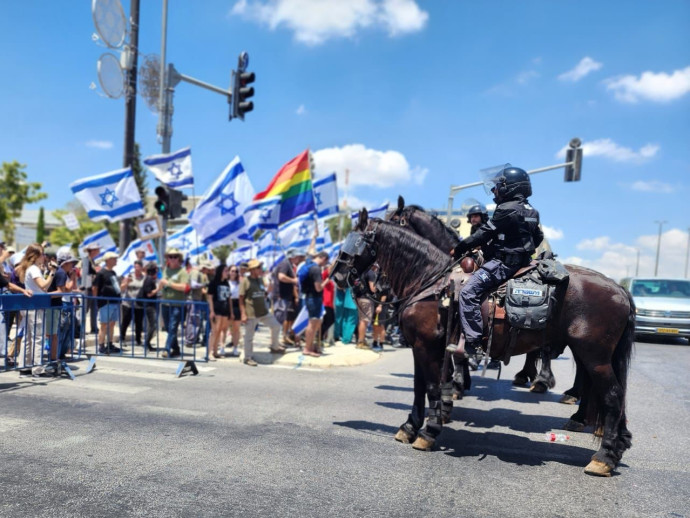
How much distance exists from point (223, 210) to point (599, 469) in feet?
30.2

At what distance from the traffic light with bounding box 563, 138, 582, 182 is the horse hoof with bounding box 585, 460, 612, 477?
50.1 ft

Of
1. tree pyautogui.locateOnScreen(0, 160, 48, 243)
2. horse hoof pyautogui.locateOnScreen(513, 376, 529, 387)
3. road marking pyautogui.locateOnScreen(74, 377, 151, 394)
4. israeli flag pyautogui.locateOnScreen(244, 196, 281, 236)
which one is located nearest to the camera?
road marking pyautogui.locateOnScreen(74, 377, 151, 394)

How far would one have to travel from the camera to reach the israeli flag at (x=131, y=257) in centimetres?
1398

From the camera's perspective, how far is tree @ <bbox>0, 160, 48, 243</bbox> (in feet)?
118

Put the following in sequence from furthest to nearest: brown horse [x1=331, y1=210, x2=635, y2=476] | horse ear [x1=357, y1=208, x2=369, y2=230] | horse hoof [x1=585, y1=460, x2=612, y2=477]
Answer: horse ear [x1=357, y1=208, x2=369, y2=230] → brown horse [x1=331, y1=210, x2=635, y2=476] → horse hoof [x1=585, y1=460, x2=612, y2=477]

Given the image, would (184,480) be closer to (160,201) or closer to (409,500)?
(409,500)

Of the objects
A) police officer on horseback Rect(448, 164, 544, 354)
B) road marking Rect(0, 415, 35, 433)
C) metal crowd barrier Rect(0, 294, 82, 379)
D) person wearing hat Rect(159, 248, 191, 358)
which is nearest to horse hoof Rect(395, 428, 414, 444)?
police officer on horseback Rect(448, 164, 544, 354)

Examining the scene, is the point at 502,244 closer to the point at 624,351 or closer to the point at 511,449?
the point at 624,351

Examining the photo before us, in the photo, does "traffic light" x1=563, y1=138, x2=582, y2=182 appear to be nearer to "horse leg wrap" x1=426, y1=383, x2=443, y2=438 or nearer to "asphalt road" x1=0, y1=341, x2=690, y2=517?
"asphalt road" x1=0, y1=341, x2=690, y2=517

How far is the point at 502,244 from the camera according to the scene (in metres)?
4.97

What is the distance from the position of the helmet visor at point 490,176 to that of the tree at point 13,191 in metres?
39.4

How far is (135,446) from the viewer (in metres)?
4.70

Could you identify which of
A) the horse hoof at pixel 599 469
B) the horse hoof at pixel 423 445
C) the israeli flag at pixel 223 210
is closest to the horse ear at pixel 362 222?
the horse hoof at pixel 423 445

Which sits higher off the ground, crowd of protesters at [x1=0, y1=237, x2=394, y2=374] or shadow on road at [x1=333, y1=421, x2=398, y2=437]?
crowd of protesters at [x1=0, y1=237, x2=394, y2=374]
